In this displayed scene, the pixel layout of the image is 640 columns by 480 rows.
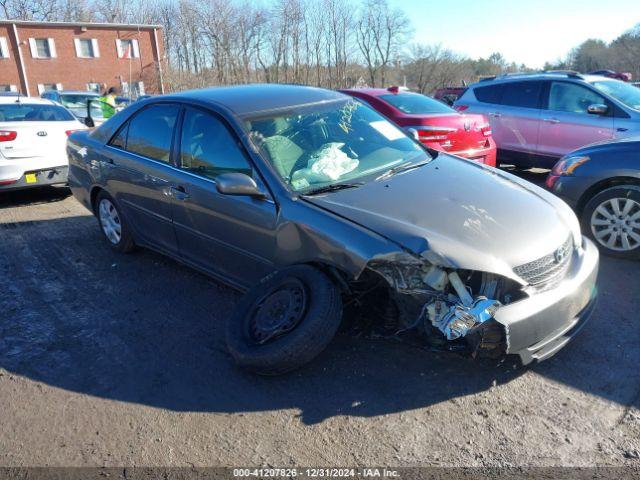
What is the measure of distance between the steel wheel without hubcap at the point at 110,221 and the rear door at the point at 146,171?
27cm

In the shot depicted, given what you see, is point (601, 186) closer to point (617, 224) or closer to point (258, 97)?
point (617, 224)

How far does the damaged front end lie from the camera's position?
265 centimetres

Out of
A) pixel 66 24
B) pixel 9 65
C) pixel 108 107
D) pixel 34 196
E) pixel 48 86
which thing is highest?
pixel 66 24

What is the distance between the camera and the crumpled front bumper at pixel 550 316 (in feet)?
8.66

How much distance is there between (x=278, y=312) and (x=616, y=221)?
3.37 meters

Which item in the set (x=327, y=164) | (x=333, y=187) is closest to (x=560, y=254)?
(x=333, y=187)

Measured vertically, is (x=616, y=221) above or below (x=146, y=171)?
below

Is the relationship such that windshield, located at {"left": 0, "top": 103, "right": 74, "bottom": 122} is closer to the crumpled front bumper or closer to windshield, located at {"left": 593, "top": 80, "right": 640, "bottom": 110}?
the crumpled front bumper

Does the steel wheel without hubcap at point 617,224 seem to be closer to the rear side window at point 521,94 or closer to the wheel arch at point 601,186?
the wheel arch at point 601,186

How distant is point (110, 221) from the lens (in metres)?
5.23

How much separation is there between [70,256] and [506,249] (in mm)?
4384

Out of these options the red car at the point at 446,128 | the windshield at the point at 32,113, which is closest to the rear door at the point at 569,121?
the red car at the point at 446,128

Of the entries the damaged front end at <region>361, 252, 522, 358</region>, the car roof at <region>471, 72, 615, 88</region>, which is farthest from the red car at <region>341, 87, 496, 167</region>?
the damaged front end at <region>361, 252, 522, 358</region>

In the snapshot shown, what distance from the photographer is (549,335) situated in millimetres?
2822
